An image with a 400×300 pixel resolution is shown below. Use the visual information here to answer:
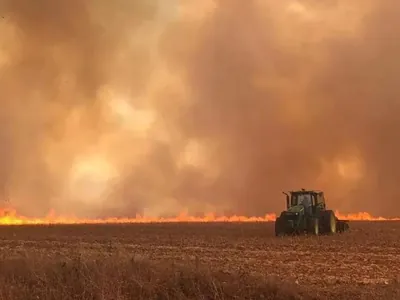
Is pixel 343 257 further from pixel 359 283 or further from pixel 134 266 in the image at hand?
pixel 134 266

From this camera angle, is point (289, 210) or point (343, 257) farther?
point (289, 210)

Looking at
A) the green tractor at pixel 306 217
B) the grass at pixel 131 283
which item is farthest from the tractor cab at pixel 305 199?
the grass at pixel 131 283

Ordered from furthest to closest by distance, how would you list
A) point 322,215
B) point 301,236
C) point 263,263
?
point 322,215 < point 301,236 < point 263,263

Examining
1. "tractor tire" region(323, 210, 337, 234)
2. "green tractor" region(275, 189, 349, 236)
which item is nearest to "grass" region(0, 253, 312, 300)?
"green tractor" region(275, 189, 349, 236)

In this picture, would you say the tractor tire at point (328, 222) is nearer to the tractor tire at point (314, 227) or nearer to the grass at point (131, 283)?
the tractor tire at point (314, 227)

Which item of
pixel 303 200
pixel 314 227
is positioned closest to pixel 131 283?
pixel 314 227

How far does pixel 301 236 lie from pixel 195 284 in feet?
65.6

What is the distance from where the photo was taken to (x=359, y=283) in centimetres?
1374

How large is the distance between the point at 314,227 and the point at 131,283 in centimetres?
2186

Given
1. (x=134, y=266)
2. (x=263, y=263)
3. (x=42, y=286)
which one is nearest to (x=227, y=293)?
(x=134, y=266)

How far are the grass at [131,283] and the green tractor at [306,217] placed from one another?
19191 millimetres

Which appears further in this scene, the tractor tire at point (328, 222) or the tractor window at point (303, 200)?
the tractor window at point (303, 200)

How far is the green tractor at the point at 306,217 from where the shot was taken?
31547 millimetres

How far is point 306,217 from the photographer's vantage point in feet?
107
